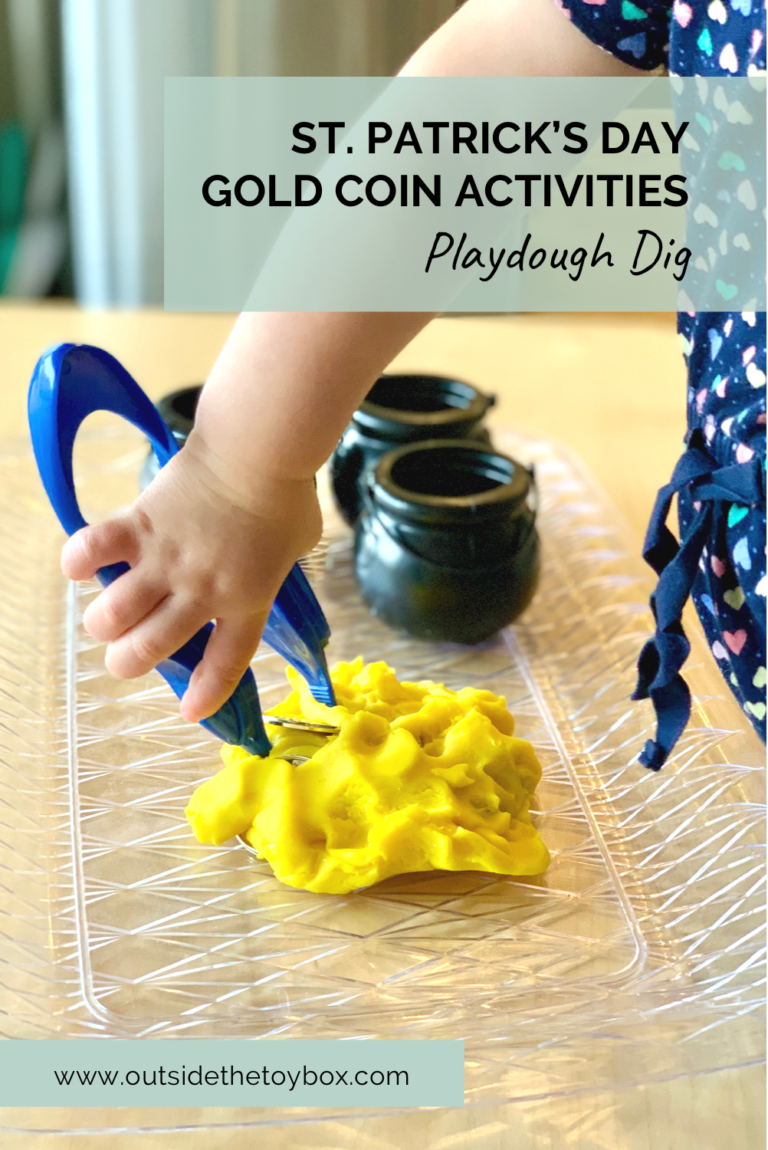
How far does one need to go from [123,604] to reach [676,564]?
154 millimetres

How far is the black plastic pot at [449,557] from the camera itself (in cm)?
48

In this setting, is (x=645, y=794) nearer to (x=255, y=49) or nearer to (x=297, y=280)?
(x=297, y=280)

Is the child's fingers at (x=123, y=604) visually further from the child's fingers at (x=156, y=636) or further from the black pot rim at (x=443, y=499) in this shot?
the black pot rim at (x=443, y=499)

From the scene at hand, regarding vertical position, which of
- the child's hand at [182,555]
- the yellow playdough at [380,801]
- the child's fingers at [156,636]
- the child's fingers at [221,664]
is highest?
the child's hand at [182,555]

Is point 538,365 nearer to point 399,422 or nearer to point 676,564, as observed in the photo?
point 399,422

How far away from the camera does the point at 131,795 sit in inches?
15.8

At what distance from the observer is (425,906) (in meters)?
0.36

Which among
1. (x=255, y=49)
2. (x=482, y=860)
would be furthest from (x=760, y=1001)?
(x=255, y=49)

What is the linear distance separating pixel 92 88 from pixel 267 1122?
3.70 feet

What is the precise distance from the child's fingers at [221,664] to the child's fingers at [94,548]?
36mm

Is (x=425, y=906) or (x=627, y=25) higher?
(x=627, y=25)

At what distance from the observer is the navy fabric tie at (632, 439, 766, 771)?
1.07 ft

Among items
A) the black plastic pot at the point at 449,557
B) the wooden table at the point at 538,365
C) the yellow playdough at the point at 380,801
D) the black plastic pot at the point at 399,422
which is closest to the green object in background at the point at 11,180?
the wooden table at the point at 538,365

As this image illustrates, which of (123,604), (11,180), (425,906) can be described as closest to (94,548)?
(123,604)
